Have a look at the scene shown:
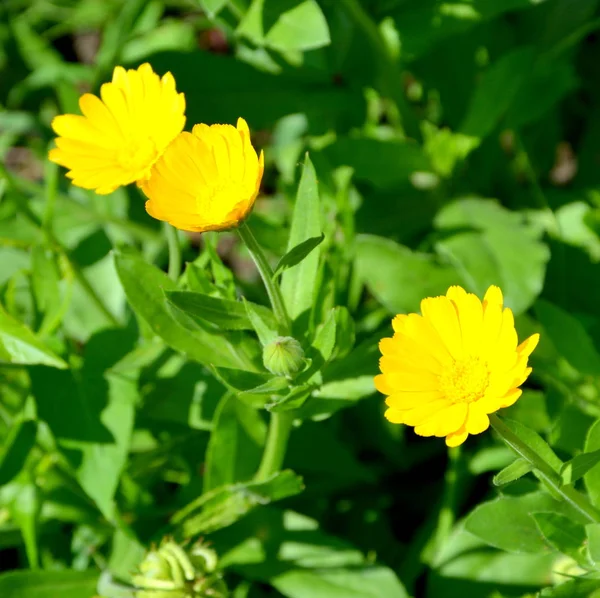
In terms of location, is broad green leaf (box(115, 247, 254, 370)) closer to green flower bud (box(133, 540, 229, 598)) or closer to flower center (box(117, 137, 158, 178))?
flower center (box(117, 137, 158, 178))

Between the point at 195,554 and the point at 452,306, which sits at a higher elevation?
the point at 452,306

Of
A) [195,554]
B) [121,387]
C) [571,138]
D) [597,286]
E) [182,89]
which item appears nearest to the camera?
[195,554]

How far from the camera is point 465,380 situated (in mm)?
1531

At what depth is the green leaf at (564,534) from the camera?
1766 millimetres

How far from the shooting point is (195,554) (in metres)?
1.99

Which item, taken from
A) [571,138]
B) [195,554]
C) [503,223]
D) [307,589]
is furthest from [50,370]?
[571,138]

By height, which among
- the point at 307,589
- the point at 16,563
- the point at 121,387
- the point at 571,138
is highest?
the point at 121,387

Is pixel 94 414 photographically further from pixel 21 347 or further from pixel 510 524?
pixel 510 524

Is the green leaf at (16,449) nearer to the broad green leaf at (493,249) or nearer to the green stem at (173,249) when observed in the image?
the green stem at (173,249)

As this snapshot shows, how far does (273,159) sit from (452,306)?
6.45ft

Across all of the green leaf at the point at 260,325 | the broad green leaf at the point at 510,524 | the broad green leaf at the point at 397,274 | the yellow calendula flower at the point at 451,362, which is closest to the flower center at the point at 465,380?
the yellow calendula flower at the point at 451,362

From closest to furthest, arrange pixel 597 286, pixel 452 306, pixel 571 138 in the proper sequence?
1. pixel 452 306
2. pixel 597 286
3. pixel 571 138

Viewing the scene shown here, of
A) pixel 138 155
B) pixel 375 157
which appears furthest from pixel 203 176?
pixel 375 157

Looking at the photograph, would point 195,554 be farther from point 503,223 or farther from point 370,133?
point 370,133
